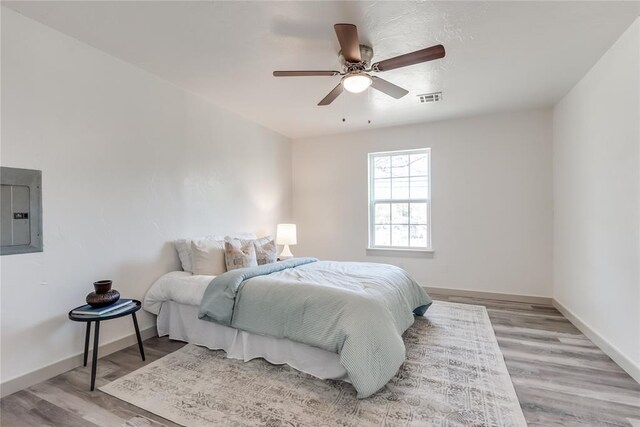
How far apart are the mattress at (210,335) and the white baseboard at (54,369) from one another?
1.11 feet

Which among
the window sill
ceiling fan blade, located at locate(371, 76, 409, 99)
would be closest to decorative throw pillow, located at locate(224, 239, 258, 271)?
ceiling fan blade, located at locate(371, 76, 409, 99)

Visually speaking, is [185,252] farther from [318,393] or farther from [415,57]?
[415,57]

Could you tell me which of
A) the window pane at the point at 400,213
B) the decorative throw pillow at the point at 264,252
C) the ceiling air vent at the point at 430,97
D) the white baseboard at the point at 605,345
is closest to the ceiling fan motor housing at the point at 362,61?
the ceiling air vent at the point at 430,97

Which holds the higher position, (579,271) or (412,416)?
(579,271)

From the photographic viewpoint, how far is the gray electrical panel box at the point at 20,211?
2002 millimetres

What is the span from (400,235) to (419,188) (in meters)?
0.79

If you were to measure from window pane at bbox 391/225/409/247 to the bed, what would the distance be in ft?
5.30

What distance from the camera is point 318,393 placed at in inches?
78.0

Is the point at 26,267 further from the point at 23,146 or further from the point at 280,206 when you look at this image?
the point at 280,206

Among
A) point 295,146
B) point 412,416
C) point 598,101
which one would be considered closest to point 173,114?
point 295,146

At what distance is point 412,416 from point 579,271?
265 centimetres

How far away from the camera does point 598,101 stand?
2.72 m

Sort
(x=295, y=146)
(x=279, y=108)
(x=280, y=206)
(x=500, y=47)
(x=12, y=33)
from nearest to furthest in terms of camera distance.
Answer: (x=12, y=33) < (x=500, y=47) < (x=279, y=108) < (x=280, y=206) < (x=295, y=146)

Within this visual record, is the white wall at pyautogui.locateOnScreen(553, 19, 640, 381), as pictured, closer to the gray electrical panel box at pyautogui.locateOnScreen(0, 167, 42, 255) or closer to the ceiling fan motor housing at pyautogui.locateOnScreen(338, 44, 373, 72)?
the ceiling fan motor housing at pyautogui.locateOnScreen(338, 44, 373, 72)
